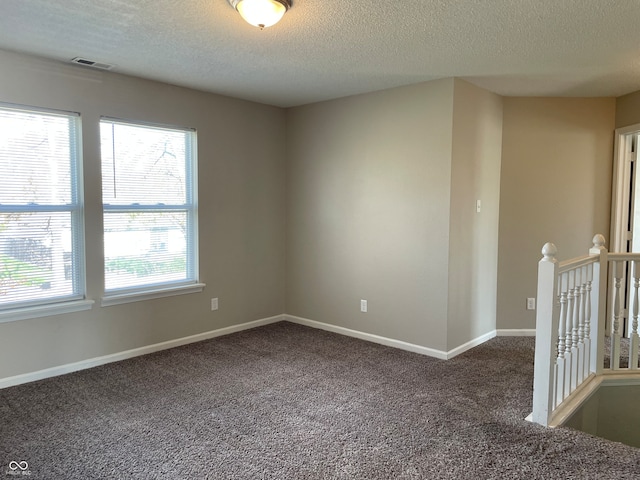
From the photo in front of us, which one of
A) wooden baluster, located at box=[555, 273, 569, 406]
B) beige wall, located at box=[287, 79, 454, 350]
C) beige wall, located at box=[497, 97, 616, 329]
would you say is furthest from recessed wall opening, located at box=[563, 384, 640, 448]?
beige wall, located at box=[497, 97, 616, 329]

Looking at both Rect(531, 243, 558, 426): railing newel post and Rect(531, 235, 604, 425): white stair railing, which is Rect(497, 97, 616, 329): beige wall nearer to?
Rect(531, 235, 604, 425): white stair railing

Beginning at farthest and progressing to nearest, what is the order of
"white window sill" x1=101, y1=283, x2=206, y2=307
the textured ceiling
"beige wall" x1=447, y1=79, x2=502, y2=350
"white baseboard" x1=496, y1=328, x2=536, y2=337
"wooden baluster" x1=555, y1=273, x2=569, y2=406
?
"white baseboard" x1=496, y1=328, x2=536, y2=337
"beige wall" x1=447, y1=79, x2=502, y2=350
"white window sill" x1=101, y1=283, x2=206, y2=307
"wooden baluster" x1=555, y1=273, x2=569, y2=406
the textured ceiling

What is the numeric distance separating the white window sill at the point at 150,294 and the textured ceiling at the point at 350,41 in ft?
6.00

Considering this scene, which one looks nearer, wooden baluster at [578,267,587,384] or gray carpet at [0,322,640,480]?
gray carpet at [0,322,640,480]

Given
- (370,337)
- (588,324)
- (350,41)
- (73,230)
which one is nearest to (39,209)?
(73,230)

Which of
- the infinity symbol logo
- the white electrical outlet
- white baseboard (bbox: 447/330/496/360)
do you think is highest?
the white electrical outlet

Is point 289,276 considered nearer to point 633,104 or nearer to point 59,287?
point 59,287

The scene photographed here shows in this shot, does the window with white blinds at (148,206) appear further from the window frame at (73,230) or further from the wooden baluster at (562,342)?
the wooden baluster at (562,342)

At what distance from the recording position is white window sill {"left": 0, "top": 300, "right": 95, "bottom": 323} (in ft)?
10.6

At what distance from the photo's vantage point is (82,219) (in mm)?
3576

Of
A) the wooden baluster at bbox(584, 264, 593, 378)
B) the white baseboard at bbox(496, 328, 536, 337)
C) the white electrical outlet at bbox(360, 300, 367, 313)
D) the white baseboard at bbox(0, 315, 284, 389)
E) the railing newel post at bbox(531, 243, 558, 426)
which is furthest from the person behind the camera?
the white baseboard at bbox(496, 328, 536, 337)

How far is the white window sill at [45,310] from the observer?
3225 millimetres

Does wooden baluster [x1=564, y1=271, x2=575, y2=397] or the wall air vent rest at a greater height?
the wall air vent

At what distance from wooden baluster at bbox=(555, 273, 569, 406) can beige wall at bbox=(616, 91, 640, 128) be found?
241cm
